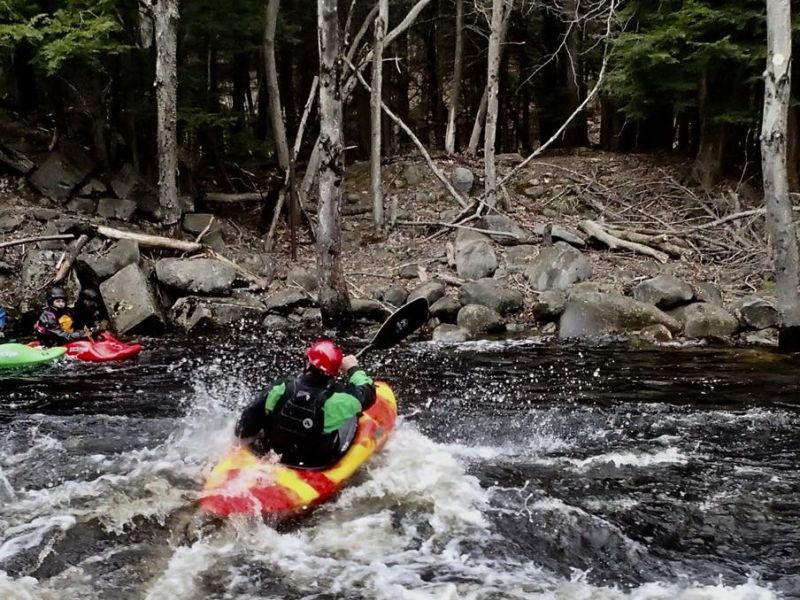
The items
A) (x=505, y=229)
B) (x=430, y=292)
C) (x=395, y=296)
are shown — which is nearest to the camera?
(x=430, y=292)

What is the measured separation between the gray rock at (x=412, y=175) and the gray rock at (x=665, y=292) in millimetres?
7655

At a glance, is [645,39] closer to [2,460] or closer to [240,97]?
[2,460]

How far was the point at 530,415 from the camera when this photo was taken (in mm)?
6930

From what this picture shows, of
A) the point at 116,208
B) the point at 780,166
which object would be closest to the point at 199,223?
the point at 116,208

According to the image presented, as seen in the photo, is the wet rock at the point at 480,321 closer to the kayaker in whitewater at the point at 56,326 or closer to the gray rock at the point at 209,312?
the gray rock at the point at 209,312

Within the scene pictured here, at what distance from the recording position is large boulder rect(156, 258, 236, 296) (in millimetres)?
11227

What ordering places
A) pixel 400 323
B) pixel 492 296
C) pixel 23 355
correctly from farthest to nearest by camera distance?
1. pixel 492 296
2. pixel 23 355
3. pixel 400 323

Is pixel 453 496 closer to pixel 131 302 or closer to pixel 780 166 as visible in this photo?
pixel 780 166

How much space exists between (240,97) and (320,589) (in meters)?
18.7

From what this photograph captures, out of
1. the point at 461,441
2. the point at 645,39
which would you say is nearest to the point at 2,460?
the point at 461,441

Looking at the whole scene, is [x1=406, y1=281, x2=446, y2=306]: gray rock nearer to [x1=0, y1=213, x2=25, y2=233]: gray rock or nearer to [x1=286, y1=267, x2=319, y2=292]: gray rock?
[x1=286, y1=267, x2=319, y2=292]: gray rock

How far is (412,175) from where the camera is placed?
17328 millimetres

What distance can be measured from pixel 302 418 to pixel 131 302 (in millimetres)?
6294

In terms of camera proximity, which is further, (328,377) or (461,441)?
(461,441)
